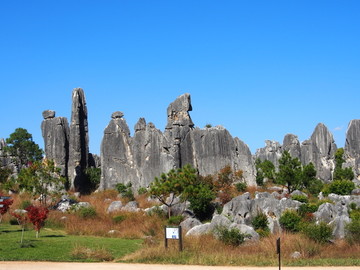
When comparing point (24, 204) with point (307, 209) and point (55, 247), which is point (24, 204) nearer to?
point (55, 247)

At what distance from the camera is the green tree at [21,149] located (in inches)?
2062

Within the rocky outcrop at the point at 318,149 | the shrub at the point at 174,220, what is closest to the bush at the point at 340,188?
the shrub at the point at 174,220

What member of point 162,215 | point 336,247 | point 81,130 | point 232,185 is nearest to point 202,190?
point 162,215

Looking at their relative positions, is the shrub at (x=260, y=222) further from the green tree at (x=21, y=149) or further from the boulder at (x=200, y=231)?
the green tree at (x=21, y=149)

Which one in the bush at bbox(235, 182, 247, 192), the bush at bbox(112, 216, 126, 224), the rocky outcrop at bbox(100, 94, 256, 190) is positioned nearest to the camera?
the bush at bbox(112, 216, 126, 224)

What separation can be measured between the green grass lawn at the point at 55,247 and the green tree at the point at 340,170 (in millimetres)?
29781

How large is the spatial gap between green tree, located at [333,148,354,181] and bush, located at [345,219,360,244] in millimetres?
27645

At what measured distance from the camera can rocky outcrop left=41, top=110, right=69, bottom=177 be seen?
44.8 metres

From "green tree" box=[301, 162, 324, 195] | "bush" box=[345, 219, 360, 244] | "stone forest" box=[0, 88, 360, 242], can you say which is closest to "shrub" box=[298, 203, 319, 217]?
"bush" box=[345, 219, 360, 244]

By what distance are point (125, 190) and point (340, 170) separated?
19.6m

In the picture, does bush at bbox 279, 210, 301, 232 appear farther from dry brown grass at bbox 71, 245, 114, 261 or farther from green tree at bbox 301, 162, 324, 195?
green tree at bbox 301, 162, 324, 195

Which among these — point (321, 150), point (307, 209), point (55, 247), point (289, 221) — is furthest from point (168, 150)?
point (321, 150)

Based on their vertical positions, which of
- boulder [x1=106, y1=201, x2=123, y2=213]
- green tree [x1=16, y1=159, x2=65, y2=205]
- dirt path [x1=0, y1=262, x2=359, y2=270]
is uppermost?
green tree [x1=16, y1=159, x2=65, y2=205]

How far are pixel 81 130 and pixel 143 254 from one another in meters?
30.5
